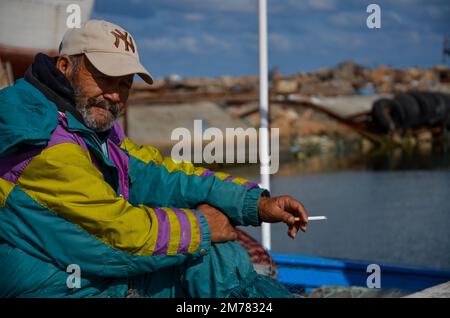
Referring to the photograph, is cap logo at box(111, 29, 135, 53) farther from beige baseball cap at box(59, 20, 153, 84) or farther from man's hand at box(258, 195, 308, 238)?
man's hand at box(258, 195, 308, 238)

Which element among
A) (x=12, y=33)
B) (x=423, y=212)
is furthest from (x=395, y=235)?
(x=12, y=33)

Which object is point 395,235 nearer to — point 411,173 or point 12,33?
point 12,33

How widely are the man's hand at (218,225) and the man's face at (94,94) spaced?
1.30ft

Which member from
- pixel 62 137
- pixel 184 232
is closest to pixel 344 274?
pixel 184 232

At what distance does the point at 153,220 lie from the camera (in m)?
2.01

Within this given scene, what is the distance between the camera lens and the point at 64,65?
2166 millimetres

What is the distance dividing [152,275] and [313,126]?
1279 centimetres

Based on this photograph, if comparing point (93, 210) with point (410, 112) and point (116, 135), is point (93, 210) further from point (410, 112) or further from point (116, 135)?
point (410, 112)

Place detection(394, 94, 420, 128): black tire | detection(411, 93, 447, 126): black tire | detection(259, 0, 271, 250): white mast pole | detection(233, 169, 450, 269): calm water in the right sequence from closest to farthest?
detection(259, 0, 271, 250): white mast pole
detection(233, 169, 450, 269): calm water
detection(394, 94, 420, 128): black tire
detection(411, 93, 447, 126): black tire

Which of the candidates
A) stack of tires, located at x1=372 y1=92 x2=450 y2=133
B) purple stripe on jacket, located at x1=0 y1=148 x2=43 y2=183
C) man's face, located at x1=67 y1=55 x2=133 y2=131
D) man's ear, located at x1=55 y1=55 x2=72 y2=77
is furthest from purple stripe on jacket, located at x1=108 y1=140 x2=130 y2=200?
stack of tires, located at x1=372 y1=92 x2=450 y2=133

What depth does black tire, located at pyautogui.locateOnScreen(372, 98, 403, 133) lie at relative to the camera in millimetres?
13438

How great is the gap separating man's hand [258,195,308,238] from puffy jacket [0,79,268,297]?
0.81 feet

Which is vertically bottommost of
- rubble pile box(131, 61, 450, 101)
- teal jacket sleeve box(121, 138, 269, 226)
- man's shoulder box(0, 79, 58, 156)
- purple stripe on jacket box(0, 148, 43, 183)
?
teal jacket sleeve box(121, 138, 269, 226)

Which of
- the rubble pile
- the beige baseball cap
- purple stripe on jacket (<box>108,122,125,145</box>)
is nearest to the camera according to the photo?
the beige baseball cap
